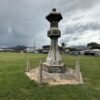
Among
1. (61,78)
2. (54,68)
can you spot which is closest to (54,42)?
(54,68)

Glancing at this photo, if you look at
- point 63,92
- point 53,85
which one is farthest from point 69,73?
point 63,92

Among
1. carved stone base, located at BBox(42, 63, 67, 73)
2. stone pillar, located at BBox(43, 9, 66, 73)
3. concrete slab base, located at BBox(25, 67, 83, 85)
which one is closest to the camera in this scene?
concrete slab base, located at BBox(25, 67, 83, 85)

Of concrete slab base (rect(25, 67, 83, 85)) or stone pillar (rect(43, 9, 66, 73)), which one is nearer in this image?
concrete slab base (rect(25, 67, 83, 85))

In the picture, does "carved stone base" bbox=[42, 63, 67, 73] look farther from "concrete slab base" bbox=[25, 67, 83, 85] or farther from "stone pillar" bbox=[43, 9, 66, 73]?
"concrete slab base" bbox=[25, 67, 83, 85]

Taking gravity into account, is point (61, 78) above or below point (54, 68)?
below

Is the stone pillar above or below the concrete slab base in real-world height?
above

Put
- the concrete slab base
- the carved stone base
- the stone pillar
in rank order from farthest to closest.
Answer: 1. the stone pillar
2. the carved stone base
3. the concrete slab base

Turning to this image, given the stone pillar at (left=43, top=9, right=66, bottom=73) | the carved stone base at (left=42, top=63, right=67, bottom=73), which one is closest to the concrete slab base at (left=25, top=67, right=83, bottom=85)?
the carved stone base at (left=42, top=63, right=67, bottom=73)

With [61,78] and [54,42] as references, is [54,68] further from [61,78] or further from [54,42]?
[54,42]

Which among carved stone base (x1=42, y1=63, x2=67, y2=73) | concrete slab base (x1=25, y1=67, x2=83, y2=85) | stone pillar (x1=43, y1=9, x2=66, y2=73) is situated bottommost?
concrete slab base (x1=25, y1=67, x2=83, y2=85)

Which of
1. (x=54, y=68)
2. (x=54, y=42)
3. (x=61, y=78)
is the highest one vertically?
(x=54, y=42)

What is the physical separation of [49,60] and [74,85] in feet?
12.2

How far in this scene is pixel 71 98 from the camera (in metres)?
11.2

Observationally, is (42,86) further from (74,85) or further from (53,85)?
(74,85)
